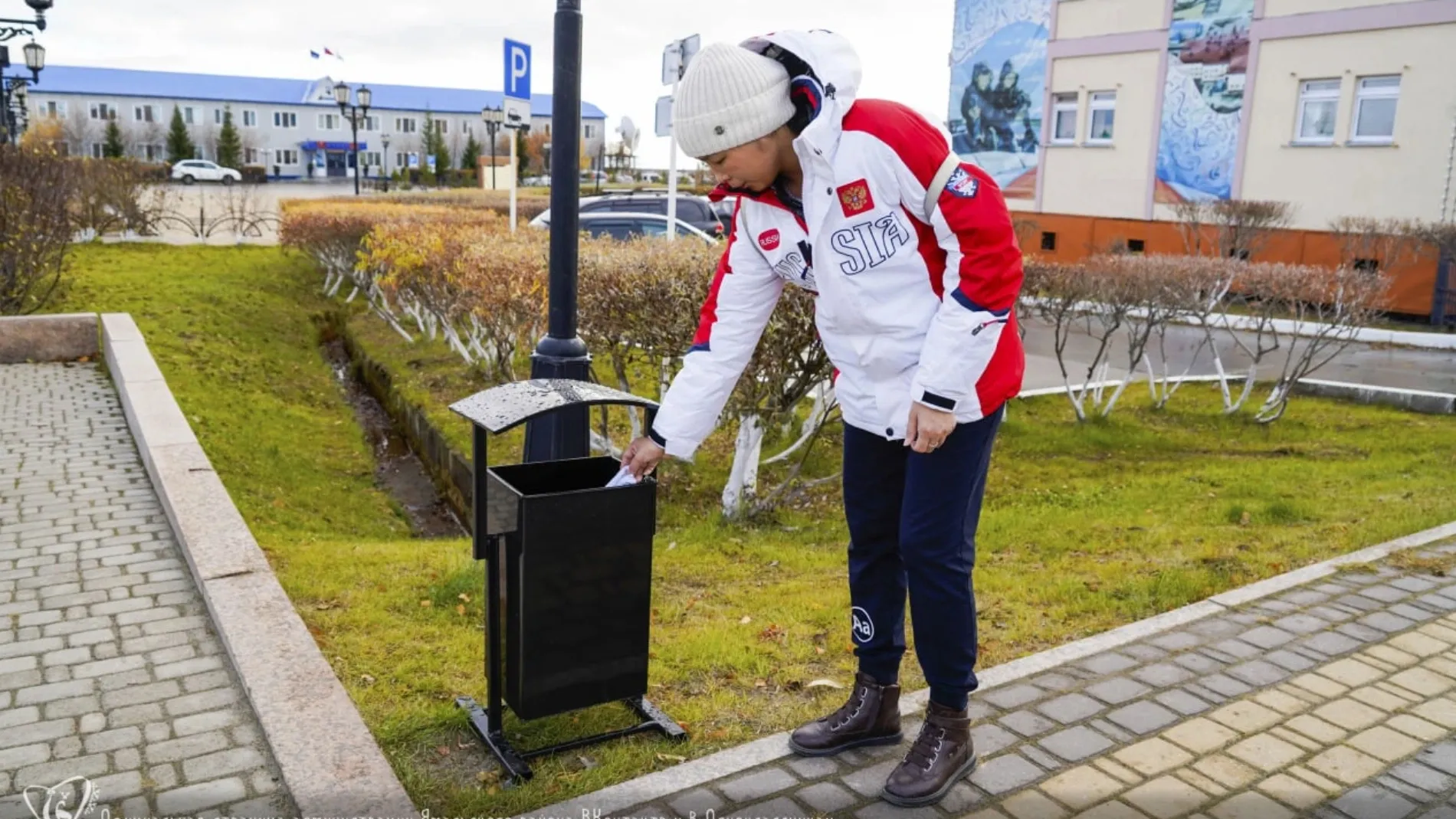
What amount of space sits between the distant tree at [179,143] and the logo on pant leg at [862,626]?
83.1m

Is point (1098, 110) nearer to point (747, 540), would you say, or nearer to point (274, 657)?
point (747, 540)

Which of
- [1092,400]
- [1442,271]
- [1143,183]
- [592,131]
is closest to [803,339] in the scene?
[1092,400]

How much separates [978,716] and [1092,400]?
26.4 feet

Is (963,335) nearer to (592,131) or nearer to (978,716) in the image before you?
(978,716)

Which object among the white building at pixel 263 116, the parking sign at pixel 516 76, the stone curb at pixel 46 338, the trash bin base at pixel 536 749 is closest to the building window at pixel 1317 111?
the parking sign at pixel 516 76

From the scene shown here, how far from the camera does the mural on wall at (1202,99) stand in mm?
21266

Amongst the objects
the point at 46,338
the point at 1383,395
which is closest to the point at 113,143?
the point at 46,338

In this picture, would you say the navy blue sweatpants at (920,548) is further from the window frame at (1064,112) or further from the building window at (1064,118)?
the building window at (1064,118)

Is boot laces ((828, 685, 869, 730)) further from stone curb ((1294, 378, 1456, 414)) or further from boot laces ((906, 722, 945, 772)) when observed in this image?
stone curb ((1294, 378, 1456, 414))

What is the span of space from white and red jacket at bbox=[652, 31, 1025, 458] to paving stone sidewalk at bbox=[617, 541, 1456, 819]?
102cm

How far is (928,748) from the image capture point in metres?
2.95

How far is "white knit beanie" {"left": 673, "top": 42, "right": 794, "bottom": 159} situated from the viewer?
260 cm

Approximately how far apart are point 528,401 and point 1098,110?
79.1ft

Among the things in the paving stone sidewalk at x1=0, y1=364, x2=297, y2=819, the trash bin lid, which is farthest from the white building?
the trash bin lid
